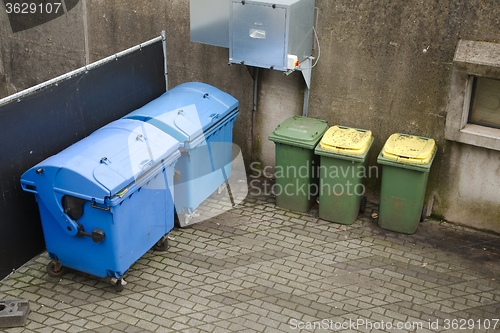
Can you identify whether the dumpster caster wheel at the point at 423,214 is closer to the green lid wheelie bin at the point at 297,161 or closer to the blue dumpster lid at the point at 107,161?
the green lid wheelie bin at the point at 297,161

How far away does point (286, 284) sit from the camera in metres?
6.74

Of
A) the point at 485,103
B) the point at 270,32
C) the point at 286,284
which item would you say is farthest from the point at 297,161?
the point at 485,103

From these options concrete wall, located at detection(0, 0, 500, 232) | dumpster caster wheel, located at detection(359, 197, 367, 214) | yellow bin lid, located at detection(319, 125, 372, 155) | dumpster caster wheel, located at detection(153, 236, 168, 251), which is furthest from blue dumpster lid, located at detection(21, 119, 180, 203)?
dumpster caster wheel, located at detection(359, 197, 367, 214)

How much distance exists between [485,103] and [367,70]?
151 centimetres

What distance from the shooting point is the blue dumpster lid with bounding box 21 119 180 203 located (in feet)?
19.5

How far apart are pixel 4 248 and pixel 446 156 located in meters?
5.38

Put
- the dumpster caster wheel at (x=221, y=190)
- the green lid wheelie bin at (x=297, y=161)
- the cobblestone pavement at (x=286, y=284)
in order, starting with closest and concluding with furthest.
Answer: the cobblestone pavement at (x=286, y=284) < the green lid wheelie bin at (x=297, y=161) < the dumpster caster wheel at (x=221, y=190)

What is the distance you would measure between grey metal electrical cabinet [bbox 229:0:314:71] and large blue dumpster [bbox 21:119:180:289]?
1.64 meters

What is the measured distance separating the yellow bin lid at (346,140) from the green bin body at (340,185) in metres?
0.05

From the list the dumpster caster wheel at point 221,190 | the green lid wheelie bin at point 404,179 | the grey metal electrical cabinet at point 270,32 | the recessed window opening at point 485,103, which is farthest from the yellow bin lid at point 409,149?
the dumpster caster wheel at point 221,190

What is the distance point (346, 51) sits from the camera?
7.95 m

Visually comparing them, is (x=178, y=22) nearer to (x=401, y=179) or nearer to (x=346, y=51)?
(x=346, y=51)

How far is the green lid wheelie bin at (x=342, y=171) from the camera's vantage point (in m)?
7.46

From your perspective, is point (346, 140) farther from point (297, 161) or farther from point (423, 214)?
point (423, 214)
